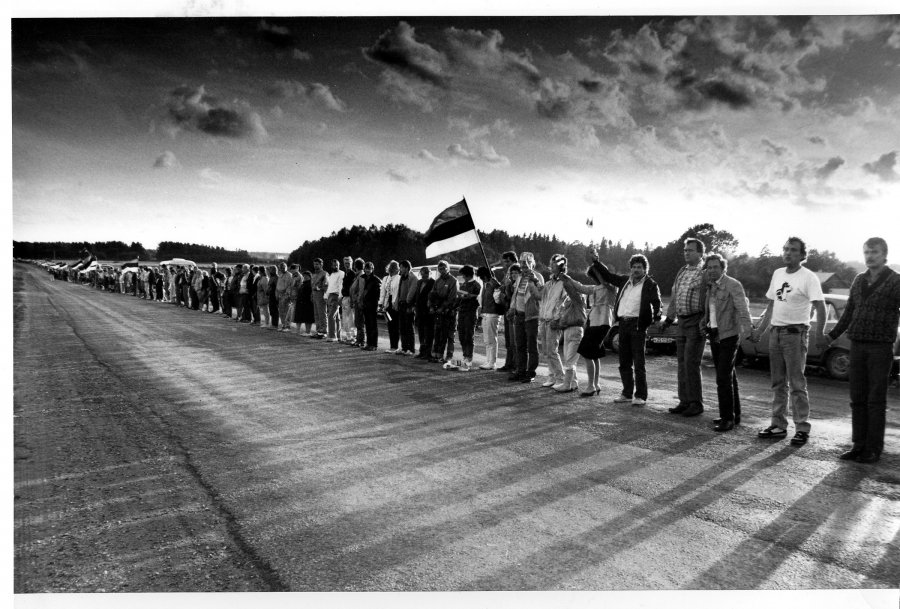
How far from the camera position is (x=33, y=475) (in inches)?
195

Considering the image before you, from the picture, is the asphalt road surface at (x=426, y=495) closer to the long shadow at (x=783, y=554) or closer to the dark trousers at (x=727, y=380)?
the long shadow at (x=783, y=554)

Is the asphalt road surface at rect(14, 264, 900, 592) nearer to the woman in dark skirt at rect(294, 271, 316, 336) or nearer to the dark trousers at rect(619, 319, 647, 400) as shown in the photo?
the dark trousers at rect(619, 319, 647, 400)

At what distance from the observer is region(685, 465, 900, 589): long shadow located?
3.41 m

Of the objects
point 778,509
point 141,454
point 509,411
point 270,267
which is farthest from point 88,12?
point 270,267

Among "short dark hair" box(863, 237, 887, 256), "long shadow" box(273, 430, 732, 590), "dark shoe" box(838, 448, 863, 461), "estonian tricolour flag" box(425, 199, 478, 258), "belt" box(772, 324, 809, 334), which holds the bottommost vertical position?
"dark shoe" box(838, 448, 863, 461)

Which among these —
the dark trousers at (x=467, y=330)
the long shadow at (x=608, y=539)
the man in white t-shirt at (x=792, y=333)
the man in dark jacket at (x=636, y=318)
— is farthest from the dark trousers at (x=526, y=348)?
the long shadow at (x=608, y=539)

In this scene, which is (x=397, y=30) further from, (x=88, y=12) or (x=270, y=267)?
(x=270, y=267)

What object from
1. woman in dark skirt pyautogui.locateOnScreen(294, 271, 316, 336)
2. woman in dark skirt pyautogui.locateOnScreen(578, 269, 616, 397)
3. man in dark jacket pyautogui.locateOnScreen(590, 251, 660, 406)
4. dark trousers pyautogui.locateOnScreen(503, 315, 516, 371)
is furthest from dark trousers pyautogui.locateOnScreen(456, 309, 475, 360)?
woman in dark skirt pyautogui.locateOnScreen(294, 271, 316, 336)

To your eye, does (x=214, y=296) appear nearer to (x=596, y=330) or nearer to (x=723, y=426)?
(x=596, y=330)

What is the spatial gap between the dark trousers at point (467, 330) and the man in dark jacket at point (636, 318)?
12.2ft

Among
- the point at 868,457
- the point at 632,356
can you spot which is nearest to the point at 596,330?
the point at 632,356

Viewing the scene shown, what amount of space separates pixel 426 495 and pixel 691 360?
4368 millimetres

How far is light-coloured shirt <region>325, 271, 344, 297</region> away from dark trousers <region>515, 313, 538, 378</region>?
277 inches

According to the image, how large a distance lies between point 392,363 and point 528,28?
7028mm
